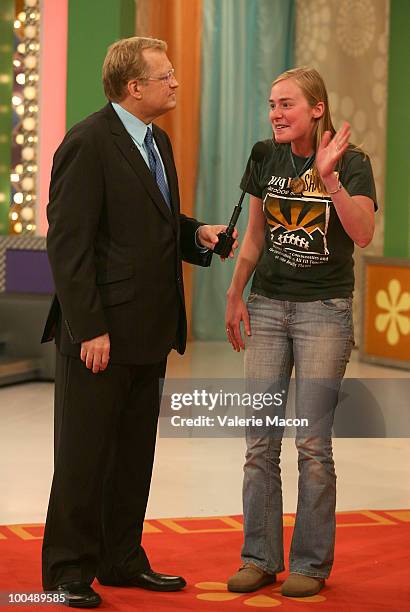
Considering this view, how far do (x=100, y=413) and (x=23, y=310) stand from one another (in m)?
4.25

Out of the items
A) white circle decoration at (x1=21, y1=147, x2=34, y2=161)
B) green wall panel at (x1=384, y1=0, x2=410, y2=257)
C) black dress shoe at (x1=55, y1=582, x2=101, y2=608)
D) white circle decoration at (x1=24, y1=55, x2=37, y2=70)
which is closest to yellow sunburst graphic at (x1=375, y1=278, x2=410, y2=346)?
green wall panel at (x1=384, y1=0, x2=410, y2=257)

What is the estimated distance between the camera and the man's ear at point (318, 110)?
3023 millimetres

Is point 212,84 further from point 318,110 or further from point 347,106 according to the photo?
point 318,110

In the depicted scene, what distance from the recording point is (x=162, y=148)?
3.17m

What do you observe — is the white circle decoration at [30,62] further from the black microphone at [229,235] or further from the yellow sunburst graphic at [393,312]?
the black microphone at [229,235]

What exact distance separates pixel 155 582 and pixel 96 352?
703 millimetres

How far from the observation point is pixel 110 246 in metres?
2.94

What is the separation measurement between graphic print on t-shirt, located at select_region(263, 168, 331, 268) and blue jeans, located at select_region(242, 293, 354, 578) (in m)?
0.13

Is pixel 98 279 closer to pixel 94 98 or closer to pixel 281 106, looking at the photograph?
pixel 281 106

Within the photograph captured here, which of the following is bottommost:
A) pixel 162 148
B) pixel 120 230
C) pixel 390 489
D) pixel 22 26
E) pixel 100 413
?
pixel 390 489

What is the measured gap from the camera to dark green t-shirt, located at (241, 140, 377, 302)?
3006 mm

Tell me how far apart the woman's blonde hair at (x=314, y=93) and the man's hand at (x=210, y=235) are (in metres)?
0.28

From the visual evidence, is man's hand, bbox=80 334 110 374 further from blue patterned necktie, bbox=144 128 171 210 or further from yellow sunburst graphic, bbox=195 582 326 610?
yellow sunburst graphic, bbox=195 582 326 610

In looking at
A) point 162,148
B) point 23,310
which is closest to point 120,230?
point 162,148
